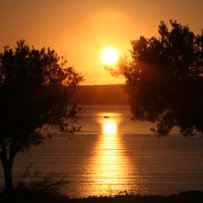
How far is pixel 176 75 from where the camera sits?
2320 cm

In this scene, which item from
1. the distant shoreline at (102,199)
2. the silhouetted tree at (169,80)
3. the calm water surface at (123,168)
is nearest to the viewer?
the distant shoreline at (102,199)

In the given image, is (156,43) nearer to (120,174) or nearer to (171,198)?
(171,198)

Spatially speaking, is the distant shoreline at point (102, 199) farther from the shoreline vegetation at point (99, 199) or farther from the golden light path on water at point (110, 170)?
the golden light path on water at point (110, 170)

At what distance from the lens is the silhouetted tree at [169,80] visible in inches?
899

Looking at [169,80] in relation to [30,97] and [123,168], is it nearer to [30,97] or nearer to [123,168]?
[30,97]

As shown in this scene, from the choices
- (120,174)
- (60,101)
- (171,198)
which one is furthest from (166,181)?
(171,198)

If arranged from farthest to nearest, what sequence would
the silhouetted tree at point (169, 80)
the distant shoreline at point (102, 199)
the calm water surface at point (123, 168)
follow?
the calm water surface at point (123, 168)
the silhouetted tree at point (169, 80)
the distant shoreline at point (102, 199)

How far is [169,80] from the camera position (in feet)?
75.4

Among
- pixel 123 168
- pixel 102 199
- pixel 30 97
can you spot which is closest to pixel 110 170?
pixel 123 168

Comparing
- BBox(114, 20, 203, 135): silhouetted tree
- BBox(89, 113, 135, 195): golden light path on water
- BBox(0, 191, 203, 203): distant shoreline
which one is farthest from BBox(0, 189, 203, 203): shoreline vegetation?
BBox(89, 113, 135, 195): golden light path on water

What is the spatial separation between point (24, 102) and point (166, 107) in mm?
6618

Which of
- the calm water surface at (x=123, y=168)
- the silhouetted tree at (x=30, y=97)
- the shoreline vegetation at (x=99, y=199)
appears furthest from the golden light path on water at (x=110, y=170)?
the shoreline vegetation at (x=99, y=199)

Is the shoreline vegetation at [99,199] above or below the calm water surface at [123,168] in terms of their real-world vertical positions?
above

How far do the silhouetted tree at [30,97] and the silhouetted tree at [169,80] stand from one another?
13.5 feet
